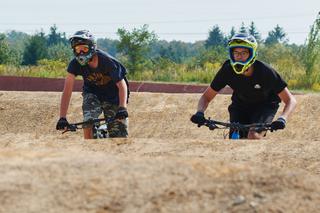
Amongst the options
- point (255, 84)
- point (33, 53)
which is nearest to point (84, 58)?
point (255, 84)

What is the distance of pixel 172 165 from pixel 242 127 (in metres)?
3.35

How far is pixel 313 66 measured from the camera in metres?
31.6

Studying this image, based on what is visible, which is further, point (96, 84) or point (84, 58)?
point (96, 84)

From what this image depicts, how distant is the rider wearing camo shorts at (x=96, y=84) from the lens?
9.05m

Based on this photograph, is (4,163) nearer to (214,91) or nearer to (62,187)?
(62,187)

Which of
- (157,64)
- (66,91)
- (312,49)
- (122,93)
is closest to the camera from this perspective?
(122,93)

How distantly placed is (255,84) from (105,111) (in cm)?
224

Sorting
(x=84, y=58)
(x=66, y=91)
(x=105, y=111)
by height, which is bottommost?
(x=105, y=111)

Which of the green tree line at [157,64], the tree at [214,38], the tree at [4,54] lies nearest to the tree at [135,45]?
the green tree line at [157,64]

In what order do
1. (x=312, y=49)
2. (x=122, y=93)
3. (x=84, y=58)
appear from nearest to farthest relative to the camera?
(x=84, y=58) < (x=122, y=93) < (x=312, y=49)

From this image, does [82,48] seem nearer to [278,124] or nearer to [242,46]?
[242,46]

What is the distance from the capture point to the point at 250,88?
8.81m

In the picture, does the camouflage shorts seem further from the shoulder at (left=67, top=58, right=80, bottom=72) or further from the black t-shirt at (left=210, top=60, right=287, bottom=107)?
the black t-shirt at (left=210, top=60, right=287, bottom=107)

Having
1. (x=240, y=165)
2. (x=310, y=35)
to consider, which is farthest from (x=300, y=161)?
(x=310, y=35)
